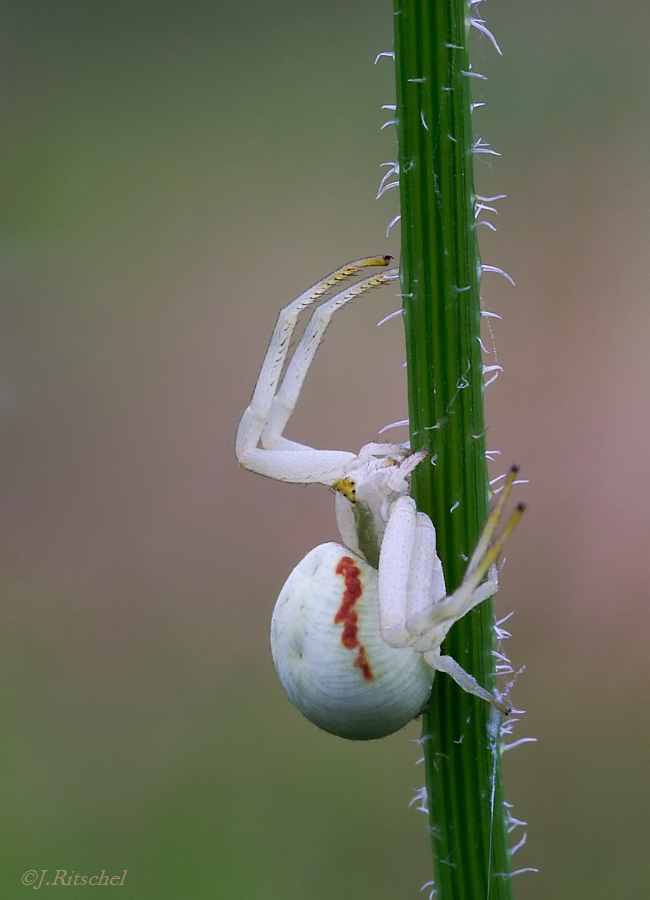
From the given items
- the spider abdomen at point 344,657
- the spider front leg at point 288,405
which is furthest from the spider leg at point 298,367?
the spider abdomen at point 344,657

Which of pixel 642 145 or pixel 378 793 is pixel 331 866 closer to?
pixel 378 793

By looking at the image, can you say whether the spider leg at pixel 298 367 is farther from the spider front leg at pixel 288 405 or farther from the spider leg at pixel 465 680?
the spider leg at pixel 465 680

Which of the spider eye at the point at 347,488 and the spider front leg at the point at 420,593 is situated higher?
the spider eye at the point at 347,488

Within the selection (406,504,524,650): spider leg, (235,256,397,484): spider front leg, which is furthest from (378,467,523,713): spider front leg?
(235,256,397,484): spider front leg

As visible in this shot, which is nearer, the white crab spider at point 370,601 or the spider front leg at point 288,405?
the white crab spider at point 370,601

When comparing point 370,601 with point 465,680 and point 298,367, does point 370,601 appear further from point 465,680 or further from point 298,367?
point 298,367

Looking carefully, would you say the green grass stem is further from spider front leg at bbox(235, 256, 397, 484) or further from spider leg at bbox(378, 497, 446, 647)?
spider front leg at bbox(235, 256, 397, 484)
